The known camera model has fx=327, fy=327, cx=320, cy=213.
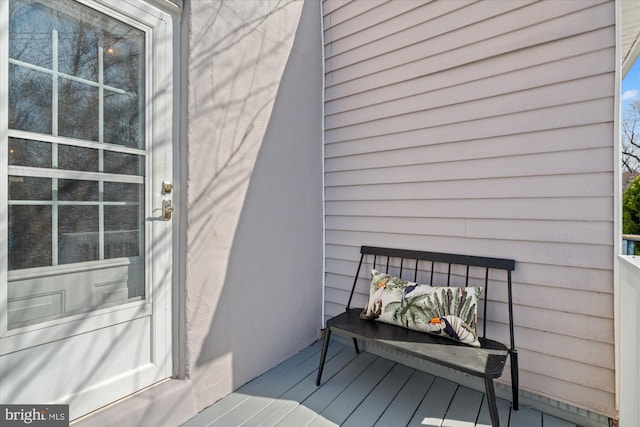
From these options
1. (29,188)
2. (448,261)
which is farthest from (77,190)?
(448,261)

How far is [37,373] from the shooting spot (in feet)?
4.20

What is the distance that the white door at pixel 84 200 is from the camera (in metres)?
1.24

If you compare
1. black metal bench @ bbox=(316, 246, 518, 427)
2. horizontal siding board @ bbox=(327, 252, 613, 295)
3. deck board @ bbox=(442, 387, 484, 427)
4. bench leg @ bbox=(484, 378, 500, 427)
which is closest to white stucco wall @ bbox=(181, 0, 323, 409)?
black metal bench @ bbox=(316, 246, 518, 427)

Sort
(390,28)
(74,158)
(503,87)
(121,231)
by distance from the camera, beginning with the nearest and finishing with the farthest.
→ (74,158)
(121,231)
(503,87)
(390,28)

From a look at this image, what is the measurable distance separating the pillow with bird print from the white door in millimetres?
1278

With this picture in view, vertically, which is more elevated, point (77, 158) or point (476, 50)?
point (476, 50)

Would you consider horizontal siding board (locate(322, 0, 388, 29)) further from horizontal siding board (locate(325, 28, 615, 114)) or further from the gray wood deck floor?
the gray wood deck floor

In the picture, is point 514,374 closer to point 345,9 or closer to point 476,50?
point 476,50

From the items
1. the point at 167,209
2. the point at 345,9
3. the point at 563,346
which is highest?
the point at 345,9

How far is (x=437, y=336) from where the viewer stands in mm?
1893

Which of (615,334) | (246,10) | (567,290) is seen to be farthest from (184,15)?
(615,334)

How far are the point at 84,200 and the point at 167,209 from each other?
0.36 meters

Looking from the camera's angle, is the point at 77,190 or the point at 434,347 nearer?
the point at 77,190

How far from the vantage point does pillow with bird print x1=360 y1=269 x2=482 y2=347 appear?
184 cm
